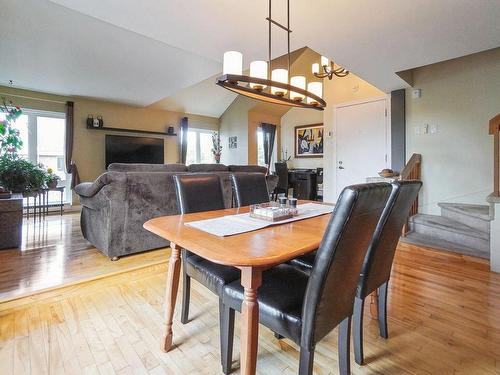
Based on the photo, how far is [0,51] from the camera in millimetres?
3922

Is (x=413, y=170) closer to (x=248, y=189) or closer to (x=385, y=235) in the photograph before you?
(x=248, y=189)

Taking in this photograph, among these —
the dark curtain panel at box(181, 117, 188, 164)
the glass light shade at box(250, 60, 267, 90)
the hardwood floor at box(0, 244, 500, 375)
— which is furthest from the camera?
the dark curtain panel at box(181, 117, 188, 164)

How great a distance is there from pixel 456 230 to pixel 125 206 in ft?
12.0

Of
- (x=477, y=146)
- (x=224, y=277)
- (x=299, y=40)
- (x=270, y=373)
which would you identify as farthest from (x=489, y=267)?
(x=299, y=40)

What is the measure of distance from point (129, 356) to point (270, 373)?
74cm

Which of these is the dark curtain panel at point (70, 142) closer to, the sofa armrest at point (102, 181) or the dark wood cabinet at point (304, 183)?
the sofa armrest at point (102, 181)

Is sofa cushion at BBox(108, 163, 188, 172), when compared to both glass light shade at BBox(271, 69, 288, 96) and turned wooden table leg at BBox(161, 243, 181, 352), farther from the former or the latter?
turned wooden table leg at BBox(161, 243, 181, 352)

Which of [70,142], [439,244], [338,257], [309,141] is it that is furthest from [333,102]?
[70,142]

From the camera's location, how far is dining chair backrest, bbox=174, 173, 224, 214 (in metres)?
1.77

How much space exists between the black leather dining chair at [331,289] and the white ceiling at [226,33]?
6.17 ft

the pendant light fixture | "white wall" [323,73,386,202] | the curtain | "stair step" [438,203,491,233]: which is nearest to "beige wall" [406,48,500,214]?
"stair step" [438,203,491,233]

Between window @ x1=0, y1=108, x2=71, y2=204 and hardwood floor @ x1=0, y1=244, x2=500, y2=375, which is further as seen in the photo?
window @ x1=0, y1=108, x2=71, y2=204

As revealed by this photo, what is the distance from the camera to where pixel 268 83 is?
1.83 m

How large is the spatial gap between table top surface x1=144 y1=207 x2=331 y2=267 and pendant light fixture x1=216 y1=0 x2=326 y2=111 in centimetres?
98
